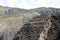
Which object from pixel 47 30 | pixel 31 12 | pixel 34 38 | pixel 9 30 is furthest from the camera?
pixel 31 12

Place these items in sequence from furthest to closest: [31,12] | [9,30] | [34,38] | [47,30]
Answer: [31,12], [9,30], [47,30], [34,38]

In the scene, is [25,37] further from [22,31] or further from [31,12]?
[31,12]

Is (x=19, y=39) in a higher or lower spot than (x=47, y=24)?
lower

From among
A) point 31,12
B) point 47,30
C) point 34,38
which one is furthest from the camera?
point 31,12

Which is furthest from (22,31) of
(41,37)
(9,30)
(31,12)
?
(31,12)

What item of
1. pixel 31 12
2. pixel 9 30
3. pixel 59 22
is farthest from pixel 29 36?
pixel 31 12

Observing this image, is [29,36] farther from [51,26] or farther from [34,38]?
[51,26]

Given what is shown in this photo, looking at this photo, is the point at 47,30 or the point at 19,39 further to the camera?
the point at 47,30

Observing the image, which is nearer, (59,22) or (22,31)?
(22,31)
